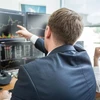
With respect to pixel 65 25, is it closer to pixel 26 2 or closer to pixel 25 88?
pixel 25 88

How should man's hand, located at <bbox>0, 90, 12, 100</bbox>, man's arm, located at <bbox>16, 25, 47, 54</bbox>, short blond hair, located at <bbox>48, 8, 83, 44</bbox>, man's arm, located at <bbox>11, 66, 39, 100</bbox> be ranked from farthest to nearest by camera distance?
man's arm, located at <bbox>16, 25, 47, 54</bbox>
man's hand, located at <bbox>0, 90, 12, 100</bbox>
short blond hair, located at <bbox>48, 8, 83, 44</bbox>
man's arm, located at <bbox>11, 66, 39, 100</bbox>

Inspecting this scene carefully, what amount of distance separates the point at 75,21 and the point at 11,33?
90 centimetres

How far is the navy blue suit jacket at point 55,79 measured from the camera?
0.82m

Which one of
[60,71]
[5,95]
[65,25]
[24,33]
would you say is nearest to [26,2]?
[24,33]

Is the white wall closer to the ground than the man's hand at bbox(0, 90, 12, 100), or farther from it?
farther from it

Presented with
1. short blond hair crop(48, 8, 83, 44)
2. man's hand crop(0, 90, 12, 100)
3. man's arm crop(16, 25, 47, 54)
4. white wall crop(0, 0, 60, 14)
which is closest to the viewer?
short blond hair crop(48, 8, 83, 44)

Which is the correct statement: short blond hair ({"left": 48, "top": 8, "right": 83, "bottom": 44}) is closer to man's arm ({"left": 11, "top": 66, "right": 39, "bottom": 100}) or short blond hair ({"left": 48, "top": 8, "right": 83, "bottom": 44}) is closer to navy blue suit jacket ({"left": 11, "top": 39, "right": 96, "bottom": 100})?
navy blue suit jacket ({"left": 11, "top": 39, "right": 96, "bottom": 100})

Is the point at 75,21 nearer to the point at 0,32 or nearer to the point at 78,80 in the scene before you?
the point at 78,80

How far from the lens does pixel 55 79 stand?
2.73ft

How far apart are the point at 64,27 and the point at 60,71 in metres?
0.24

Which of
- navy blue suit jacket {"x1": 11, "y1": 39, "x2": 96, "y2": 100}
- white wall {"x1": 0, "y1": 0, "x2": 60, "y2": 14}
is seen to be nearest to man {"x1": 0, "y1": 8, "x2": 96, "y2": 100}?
navy blue suit jacket {"x1": 11, "y1": 39, "x2": 96, "y2": 100}

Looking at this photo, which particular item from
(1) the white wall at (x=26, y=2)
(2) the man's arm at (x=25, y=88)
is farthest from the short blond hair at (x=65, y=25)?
(1) the white wall at (x=26, y=2)

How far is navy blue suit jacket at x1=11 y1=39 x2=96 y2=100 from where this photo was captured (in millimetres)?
823

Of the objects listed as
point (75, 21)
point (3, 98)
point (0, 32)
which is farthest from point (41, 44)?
point (75, 21)
